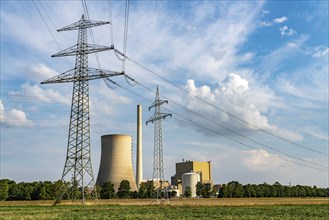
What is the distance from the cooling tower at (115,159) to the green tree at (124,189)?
0.94 m

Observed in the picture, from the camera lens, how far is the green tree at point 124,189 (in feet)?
319

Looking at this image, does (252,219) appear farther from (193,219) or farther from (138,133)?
(138,133)

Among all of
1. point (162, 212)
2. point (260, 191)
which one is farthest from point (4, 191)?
point (260, 191)

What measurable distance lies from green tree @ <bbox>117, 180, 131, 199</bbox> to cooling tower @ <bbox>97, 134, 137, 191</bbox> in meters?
0.94

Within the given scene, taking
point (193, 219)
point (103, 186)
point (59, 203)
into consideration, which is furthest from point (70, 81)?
point (103, 186)

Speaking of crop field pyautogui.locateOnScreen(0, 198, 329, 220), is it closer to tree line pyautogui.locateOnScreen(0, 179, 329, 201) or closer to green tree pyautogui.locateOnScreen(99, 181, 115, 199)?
tree line pyautogui.locateOnScreen(0, 179, 329, 201)

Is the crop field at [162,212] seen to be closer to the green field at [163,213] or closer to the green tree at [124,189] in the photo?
the green field at [163,213]

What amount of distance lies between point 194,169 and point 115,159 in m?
88.0

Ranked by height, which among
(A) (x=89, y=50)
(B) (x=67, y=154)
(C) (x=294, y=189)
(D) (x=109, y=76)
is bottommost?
(C) (x=294, y=189)

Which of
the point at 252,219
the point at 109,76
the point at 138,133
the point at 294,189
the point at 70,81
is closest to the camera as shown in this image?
the point at 252,219

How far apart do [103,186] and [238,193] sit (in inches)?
1941

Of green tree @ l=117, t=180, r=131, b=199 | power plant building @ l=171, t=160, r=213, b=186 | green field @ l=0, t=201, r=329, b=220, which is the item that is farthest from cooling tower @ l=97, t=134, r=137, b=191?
power plant building @ l=171, t=160, r=213, b=186

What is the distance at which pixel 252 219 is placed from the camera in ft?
89.1

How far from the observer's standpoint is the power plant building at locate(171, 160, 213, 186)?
17512 cm
